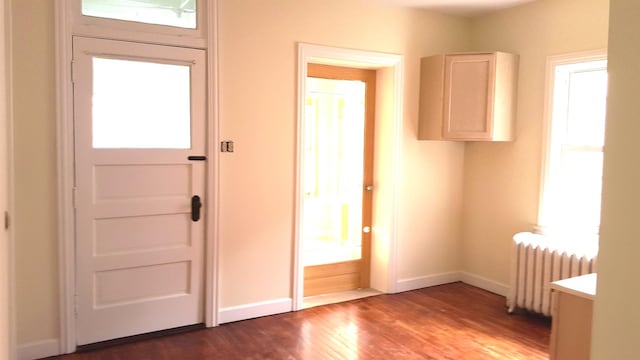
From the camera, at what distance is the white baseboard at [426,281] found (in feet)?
15.4

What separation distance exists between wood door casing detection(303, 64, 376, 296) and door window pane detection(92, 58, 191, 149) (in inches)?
51.1

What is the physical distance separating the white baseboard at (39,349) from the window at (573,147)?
12.7 ft

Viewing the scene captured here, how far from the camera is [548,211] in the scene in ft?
13.9

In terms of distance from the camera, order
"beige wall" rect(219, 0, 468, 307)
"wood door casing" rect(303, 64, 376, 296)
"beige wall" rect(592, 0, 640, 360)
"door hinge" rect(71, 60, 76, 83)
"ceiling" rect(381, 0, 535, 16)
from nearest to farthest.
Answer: "beige wall" rect(592, 0, 640, 360) < "door hinge" rect(71, 60, 76, 83) < "beige wall" rect(219, 0, 468, 307) < "ceiling" rect(381, 0, 535, 16) < "wood door casing" rect(303, 64, 376, 296)

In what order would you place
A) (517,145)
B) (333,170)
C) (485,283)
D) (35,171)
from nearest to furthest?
(35,171) < (517,145) < (333,170) < (485,283)

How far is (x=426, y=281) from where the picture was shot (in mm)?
4844

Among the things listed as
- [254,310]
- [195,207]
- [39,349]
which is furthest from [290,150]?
[39,349]

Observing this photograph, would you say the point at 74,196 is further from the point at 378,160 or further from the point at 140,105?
the point at 378,160

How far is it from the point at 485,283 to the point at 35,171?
398 cm

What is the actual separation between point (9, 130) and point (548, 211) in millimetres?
4072

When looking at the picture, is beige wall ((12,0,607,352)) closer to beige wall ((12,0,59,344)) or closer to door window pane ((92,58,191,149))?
beige wall ((12,0,59,344))

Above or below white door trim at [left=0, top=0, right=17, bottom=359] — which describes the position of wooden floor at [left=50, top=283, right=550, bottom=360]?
below

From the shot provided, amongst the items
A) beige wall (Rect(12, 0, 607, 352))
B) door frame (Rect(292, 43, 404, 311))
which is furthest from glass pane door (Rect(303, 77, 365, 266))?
beige wall (Rect(12, 0, 607, 352))

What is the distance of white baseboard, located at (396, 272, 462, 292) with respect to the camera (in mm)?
4684
